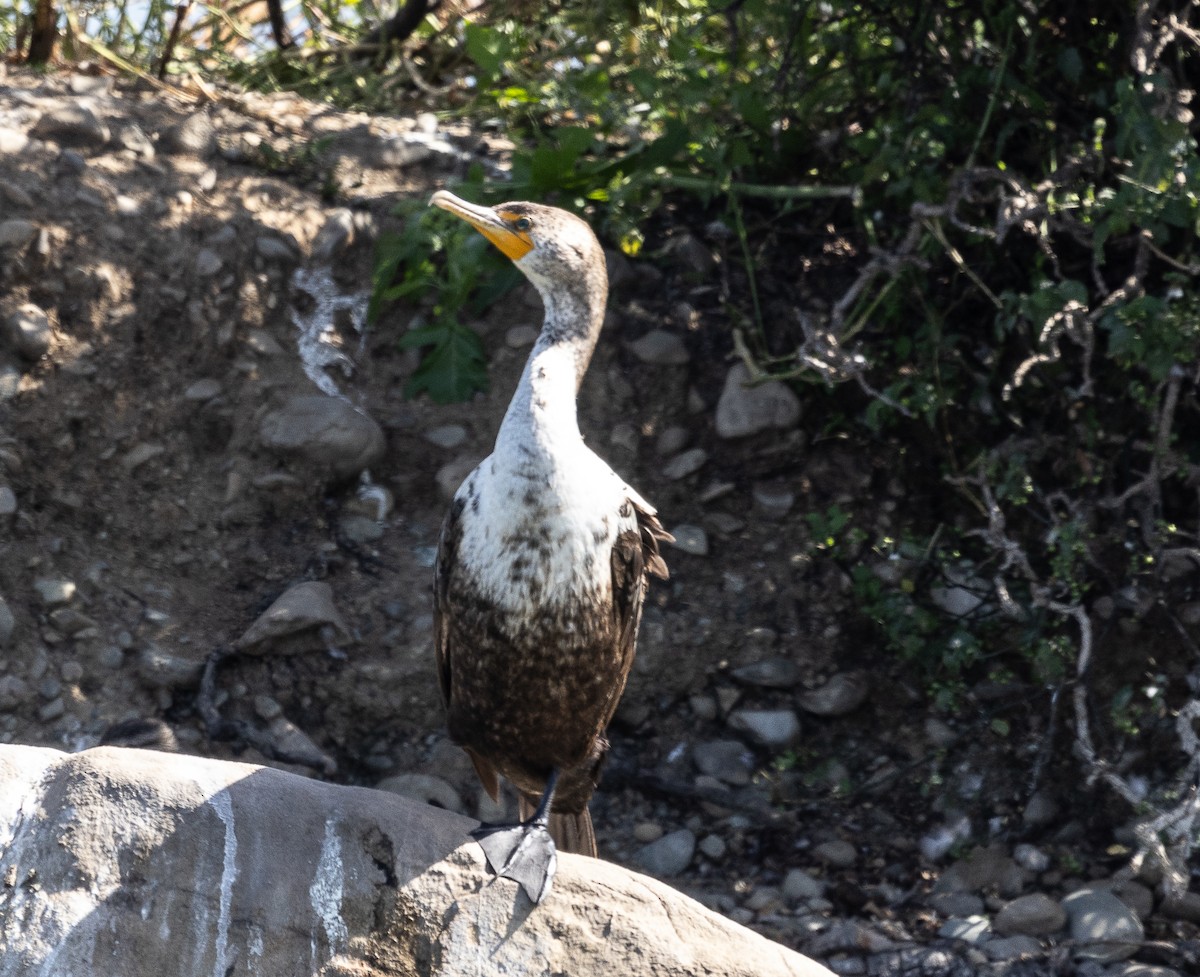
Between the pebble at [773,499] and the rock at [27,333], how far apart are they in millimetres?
2221

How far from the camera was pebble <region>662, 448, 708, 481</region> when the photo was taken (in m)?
4.69

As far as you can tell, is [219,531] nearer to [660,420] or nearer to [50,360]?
[50,360]

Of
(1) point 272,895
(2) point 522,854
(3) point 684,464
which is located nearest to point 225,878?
(1) point 272,895

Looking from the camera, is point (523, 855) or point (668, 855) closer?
point (523, 855)

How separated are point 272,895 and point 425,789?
1.26 m

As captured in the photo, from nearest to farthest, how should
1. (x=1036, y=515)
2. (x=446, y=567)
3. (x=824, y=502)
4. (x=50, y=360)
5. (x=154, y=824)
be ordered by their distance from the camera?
(x=154, y=824)
(x=446, y=567)
(x=1036, y=515)
(x=50, y=360)
(x=824, y=502)

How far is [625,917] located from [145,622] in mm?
1891

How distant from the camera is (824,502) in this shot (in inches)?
183

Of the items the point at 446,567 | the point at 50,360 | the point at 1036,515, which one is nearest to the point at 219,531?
the point at 50,360

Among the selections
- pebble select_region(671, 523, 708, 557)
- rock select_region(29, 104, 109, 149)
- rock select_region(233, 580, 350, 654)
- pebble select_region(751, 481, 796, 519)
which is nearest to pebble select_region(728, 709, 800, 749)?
pebble select_region(671, 523, 708, 557)

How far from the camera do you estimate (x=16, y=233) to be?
14.2ft

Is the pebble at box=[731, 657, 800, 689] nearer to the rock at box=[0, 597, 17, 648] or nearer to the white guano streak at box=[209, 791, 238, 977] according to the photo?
the white guano streak at box=[209, 791, 238, 977]

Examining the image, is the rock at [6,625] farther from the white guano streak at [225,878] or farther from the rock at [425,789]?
the white guano streak at [225,878]

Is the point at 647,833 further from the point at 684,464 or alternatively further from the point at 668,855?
the point at 684,464
